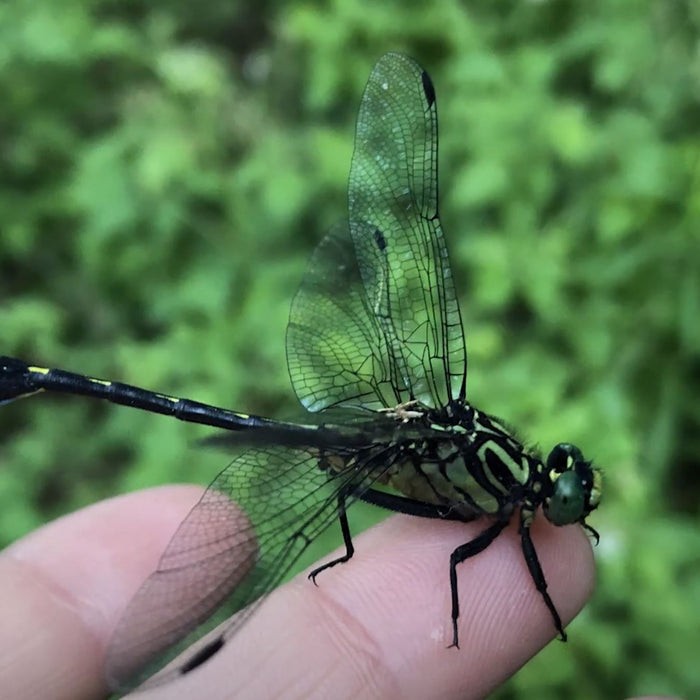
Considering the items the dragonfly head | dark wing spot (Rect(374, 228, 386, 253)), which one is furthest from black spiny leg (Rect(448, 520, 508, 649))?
dark wing spot (Rect(374, 228, 386, 253))

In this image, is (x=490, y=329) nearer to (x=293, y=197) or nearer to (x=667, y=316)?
(x=667, y=316)

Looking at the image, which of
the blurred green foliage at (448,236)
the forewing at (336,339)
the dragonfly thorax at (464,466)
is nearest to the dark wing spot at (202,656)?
the dragonfly thorax at (464,466)

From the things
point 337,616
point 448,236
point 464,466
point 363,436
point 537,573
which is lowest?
point 537,573

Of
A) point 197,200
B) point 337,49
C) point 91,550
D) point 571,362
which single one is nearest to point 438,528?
point 91,550

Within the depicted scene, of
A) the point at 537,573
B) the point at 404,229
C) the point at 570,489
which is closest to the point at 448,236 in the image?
the point at 404,229

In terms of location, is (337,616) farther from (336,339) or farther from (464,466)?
(336,339)

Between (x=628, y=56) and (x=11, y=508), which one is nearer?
(x=11, y=508)

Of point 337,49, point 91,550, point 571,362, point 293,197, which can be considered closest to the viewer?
point 91,550
